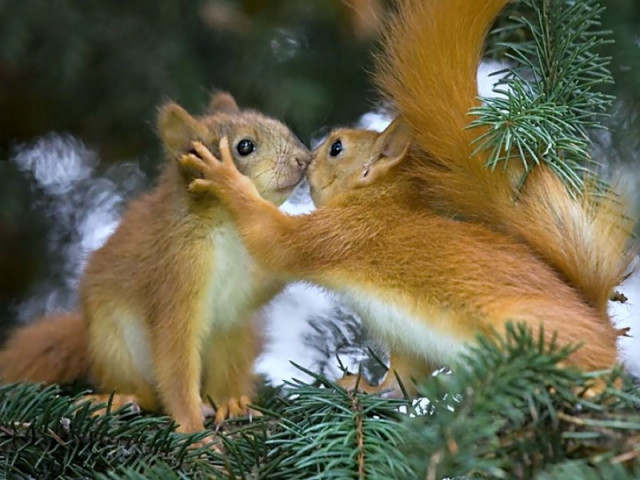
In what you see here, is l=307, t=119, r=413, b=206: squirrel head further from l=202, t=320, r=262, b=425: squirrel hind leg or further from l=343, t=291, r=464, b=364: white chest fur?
l=202, t=320, r=262, b=425: squirrel hind leg

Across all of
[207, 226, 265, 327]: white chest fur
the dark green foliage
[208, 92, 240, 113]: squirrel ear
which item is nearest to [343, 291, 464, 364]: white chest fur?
the dark green foliage

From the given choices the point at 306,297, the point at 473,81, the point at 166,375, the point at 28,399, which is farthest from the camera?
the point at 306,297

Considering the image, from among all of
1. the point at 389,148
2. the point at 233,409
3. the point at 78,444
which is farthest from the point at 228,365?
the point at 78,444

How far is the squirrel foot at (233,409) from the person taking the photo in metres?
1.80

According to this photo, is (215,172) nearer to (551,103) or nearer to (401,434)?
(551,103)

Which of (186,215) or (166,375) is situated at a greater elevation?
(186,215)

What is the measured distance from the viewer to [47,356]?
1985 millimetres

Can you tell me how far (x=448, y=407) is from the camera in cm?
93

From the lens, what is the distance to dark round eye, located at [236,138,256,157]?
6.14ft

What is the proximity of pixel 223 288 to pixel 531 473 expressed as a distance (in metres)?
1.06

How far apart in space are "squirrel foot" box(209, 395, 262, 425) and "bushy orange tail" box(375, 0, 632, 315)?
22.6 inches

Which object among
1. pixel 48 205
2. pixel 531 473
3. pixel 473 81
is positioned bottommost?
pixel 531 473

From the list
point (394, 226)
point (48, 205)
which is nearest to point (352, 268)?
point (394, 226)

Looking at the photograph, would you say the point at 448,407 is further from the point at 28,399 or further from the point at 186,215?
the point at 186,215
